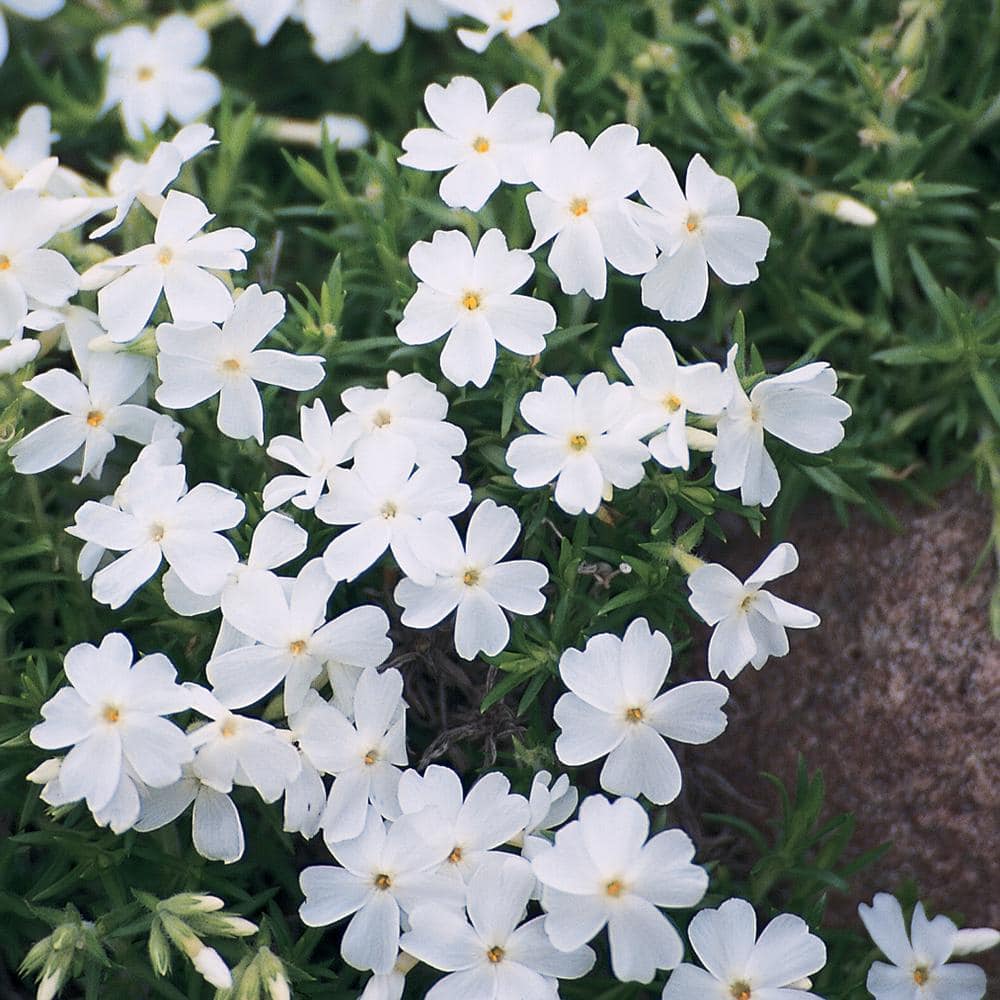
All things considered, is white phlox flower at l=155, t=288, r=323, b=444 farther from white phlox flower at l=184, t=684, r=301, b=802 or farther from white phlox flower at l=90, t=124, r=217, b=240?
white phlox flower at l=184, t=684, r=301, b=802

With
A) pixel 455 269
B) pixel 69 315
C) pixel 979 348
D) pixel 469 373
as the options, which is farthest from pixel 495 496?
pixel 979 348

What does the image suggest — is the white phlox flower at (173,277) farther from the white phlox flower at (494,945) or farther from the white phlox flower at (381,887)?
the white phlox flower at (494,945)

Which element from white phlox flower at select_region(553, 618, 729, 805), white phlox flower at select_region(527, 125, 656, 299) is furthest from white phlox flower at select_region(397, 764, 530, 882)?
white phlox flower at select_region(527, 125, 656, 299)

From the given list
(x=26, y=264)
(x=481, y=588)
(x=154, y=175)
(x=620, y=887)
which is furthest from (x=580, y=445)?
(x=26, y=264)

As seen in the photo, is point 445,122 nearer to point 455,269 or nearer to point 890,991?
point 455,269

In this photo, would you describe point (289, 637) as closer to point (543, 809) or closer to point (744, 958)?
point (543, 809)

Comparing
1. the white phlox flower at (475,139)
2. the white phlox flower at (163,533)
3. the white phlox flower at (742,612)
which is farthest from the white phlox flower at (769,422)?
the white phlox flower at (163,533)
